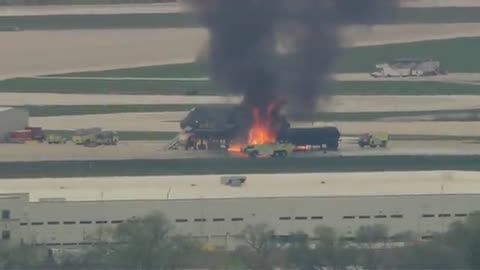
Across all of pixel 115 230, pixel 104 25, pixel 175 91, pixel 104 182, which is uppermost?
pixel 104 25

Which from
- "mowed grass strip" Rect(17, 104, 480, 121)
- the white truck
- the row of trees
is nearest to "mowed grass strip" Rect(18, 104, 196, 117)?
"mowed grass strip" Rect(17, 104, 480, 121)

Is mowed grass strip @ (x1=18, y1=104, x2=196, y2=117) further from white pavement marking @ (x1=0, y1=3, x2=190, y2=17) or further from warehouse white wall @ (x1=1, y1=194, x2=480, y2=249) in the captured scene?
warehouse white wall @ (x1=1, y1=194, x2=480, y2=249)

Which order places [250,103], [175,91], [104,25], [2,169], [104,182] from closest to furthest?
1. [104,182]
2. [2,169]
3. [250,103]
4. [175,91]
5. [104,25]

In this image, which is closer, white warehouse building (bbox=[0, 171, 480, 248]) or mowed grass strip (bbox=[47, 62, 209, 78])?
white warehouse building (bbox=[0, 171, 480, 248])

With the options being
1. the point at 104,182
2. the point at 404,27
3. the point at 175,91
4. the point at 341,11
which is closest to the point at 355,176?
the point at 104,182

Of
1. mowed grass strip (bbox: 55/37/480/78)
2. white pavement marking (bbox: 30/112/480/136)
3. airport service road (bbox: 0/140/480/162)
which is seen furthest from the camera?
mowed grass strip (bbox: 55/37/480/78)

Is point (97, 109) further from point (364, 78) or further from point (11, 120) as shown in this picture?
point (364, 78)

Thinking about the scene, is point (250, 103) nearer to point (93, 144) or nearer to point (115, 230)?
point (93, 144)
